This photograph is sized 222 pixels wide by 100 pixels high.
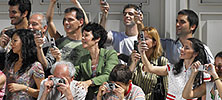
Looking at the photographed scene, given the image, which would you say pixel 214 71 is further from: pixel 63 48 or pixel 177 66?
pixel 63 48

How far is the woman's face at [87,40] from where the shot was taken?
5.49 m

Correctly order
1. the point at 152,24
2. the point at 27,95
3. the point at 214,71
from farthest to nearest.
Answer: the point at 152,24, the point at 27,95, the point at 214,71

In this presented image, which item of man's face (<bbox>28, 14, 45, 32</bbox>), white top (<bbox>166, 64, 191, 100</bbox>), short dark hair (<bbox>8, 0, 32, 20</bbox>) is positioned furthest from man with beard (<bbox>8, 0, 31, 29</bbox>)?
white top (<bbox>166, 64, 191, 100</bbox>)

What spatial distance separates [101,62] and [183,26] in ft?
3.39

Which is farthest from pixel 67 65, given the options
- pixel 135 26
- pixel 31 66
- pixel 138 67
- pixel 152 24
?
pixel 152 24

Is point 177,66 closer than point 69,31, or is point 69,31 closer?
point 177,66

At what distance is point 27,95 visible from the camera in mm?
5184

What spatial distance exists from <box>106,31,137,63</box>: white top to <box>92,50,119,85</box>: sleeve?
0.52m

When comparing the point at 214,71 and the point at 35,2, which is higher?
the point at 35,2

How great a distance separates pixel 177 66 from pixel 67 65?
3.39 feet

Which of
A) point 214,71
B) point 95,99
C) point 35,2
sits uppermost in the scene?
point 35,2

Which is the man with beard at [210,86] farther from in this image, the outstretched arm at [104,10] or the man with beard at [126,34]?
the outstretched arm at [104,10]

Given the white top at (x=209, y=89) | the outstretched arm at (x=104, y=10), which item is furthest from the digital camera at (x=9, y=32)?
the white top at (x=209, y=89)

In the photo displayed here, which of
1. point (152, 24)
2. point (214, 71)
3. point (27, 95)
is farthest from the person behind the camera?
point (152, 24)
